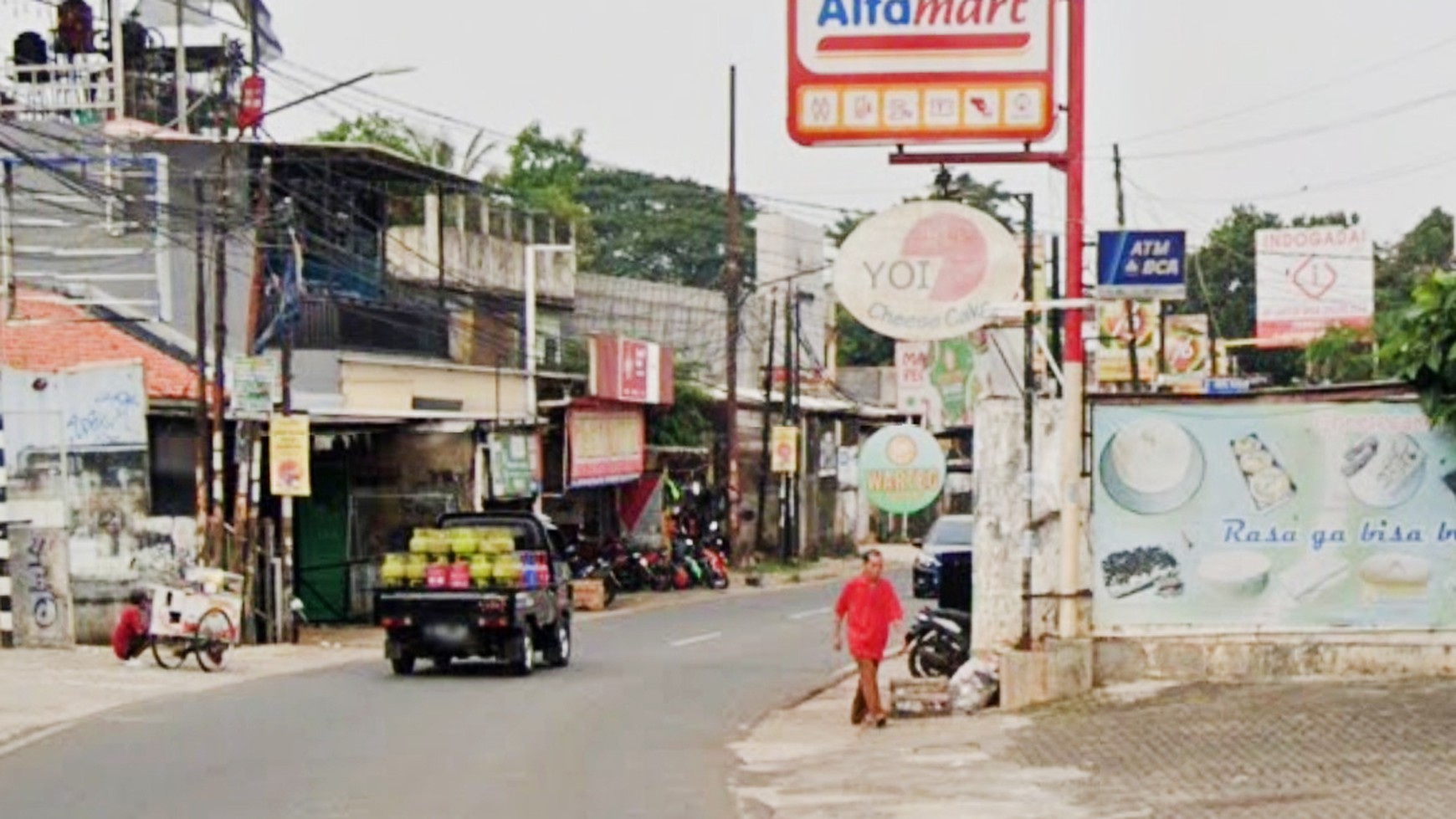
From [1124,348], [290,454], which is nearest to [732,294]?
[1124,348]

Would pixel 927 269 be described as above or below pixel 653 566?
above

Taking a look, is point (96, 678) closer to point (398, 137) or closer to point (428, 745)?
point (428, 745)

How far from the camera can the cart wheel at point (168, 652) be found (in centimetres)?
2883

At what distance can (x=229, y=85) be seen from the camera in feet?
136

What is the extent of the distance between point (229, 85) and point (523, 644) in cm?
1811

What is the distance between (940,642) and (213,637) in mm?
10210

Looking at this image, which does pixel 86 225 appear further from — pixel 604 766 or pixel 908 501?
pixel 604 766

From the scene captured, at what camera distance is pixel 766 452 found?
58094 mm

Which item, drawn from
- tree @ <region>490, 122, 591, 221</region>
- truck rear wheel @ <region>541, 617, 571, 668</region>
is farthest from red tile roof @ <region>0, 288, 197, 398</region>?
tree @ <region>490, 122, 591, 221</region>

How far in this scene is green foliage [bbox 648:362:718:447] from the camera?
55.8 meters

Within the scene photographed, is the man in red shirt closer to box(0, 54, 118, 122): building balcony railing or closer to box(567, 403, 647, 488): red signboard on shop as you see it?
box(0, 54, 118, 122): building balcony railing

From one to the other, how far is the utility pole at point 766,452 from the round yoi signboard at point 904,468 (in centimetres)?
3289

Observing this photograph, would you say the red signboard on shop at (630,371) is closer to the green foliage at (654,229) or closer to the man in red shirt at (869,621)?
the man in red shirt at (869,621)

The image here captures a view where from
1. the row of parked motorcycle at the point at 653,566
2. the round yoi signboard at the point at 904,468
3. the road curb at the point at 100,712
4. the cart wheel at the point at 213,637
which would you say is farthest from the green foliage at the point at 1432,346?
the row of parked motorcycle at the point at 653,566
